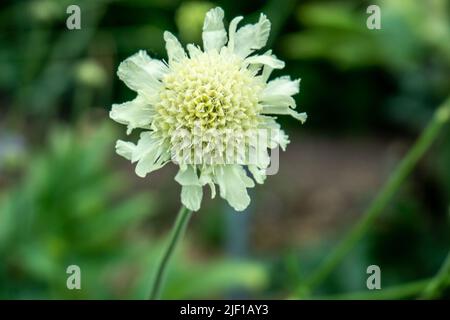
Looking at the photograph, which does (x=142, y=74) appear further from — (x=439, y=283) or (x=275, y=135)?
(x=439, y=283)

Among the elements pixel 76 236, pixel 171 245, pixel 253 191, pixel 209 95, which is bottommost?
pixel 171 245

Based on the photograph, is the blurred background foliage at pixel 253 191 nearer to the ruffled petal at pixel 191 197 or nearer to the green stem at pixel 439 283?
the green stem at pixel 439 283

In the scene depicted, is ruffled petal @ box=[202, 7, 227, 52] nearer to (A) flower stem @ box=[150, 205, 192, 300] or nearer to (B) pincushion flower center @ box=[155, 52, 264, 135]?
(B) pincushion flower center @ box=[155, 52, 264, 135]

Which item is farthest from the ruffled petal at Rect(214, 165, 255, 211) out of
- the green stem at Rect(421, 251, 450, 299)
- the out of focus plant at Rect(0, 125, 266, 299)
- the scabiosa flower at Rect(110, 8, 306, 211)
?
the out of focus plant at Rect(0, 125, 266, 299)

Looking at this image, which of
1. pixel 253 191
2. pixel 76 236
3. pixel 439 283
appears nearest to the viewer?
pixel 439 283

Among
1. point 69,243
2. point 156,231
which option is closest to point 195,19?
point 69,243

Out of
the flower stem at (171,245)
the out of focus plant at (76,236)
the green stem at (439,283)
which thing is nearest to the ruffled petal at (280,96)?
the flower stem at (171,245)

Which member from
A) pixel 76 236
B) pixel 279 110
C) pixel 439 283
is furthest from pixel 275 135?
pixel 76 236
